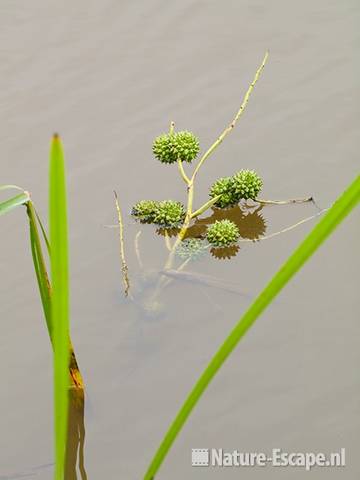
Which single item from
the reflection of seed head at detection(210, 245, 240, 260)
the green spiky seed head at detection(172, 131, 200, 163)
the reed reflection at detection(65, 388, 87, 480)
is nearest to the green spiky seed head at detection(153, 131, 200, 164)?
the green spiky seed head at detection(172, 131, 200, 163)

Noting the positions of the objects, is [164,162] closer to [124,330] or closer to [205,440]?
[124,330]

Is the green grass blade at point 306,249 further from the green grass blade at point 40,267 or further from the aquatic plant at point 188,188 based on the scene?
the aquatic plant at point 188,188

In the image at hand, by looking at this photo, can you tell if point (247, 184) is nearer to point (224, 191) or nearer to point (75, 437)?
point (224, 191)

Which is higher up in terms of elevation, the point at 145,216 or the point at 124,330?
the point at 145,216

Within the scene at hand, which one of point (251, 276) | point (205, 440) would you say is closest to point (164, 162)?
point (251, 276)

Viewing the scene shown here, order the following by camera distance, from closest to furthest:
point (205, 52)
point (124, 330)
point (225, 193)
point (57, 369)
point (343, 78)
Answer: point (57, 369)
point (124, 330)
point (225, 193)
point (343, 78)
point (205, 52)

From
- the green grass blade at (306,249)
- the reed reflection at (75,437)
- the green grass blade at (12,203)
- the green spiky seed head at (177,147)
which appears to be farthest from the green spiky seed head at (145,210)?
the green grass blade at (306,249)
